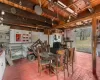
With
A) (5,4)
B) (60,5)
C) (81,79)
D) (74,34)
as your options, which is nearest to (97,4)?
(60,5)

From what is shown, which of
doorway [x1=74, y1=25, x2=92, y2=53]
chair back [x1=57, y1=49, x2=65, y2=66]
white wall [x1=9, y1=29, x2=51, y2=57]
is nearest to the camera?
chair back [x1=57, y1=49, x2=65, y2=66]

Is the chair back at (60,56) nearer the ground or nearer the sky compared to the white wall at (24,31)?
nearer the ground

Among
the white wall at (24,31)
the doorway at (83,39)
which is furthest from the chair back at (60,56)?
the doorway at (83,39)

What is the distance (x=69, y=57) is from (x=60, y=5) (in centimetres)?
Result: 206

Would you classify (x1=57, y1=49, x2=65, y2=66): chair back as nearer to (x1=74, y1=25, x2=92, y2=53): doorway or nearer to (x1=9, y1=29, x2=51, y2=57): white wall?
(x1=9, y1=29, x2=51, y2=57): white wall

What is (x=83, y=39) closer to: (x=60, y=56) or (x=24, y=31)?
(x=24, y=31)

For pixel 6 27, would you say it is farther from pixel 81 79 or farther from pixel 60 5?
pixel 81 79

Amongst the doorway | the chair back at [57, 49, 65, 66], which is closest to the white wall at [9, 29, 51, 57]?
the doorway

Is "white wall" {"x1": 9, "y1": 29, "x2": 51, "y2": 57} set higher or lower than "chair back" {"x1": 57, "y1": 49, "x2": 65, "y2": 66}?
higher

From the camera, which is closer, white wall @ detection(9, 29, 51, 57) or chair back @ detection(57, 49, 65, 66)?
chair back @ detection(57, 49, 65, 66)

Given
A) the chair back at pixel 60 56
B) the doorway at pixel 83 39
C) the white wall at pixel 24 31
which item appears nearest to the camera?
the chair back at pixel 60 56

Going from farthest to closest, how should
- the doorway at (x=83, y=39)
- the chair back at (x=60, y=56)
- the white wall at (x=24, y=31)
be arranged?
1. the doorway at (x=83, y=39)
2. the white wall at (x=24, y=31)
3. the chair back at (x=60, y=56)

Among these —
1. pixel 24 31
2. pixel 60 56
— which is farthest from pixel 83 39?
pixel 60 56

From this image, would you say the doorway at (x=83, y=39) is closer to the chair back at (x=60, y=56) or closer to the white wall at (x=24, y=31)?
the white wall at (x=24, y=31)
